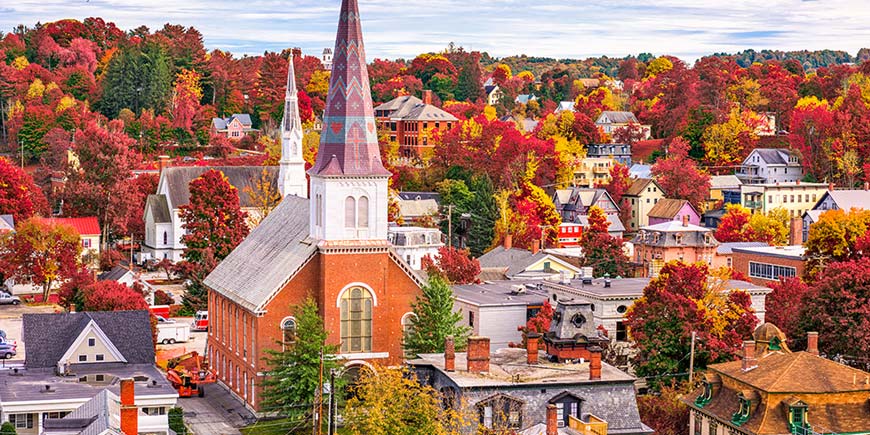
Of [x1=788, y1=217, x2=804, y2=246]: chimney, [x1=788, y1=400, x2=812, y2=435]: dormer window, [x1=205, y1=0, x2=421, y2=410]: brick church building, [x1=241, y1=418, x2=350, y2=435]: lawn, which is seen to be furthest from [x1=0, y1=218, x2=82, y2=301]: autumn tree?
[x1=788, y1=400, x2=812, y2=435]: dormer window

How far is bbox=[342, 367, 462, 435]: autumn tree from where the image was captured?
49719 mm

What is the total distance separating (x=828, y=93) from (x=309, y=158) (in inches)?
2921

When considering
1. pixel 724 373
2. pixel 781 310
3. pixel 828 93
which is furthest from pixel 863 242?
pixel 828 93

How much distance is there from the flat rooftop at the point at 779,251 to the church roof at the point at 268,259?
1424 inches

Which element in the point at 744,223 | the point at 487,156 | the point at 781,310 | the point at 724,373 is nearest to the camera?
the point at 724,373

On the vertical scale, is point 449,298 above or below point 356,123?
below

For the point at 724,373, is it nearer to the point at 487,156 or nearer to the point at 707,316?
the point at 707,316

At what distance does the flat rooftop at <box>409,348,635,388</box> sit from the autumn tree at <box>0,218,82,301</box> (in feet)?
141

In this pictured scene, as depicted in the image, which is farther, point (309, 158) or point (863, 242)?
point (309, 158)

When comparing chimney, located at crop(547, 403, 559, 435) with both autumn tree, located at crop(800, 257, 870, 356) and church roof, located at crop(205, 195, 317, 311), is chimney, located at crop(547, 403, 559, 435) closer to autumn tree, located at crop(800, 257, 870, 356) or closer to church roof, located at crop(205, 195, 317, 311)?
church roof, located at crop(205, 195, 317, 311)

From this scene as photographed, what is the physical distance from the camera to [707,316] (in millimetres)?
68438

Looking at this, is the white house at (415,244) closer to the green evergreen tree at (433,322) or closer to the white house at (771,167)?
the green evergreen tree at (433,322)

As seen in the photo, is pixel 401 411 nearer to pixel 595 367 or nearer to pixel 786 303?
pixel 595 367

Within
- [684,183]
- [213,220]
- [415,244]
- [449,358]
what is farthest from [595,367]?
[684,183]
